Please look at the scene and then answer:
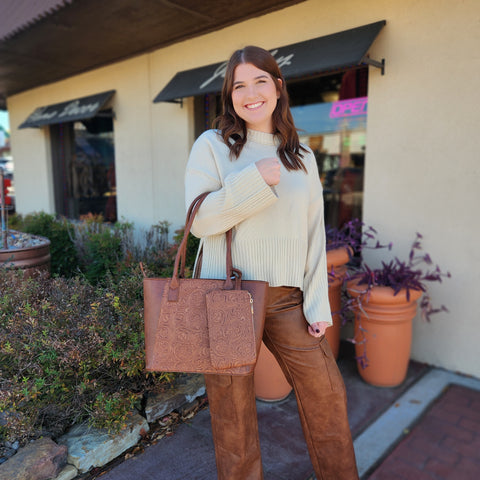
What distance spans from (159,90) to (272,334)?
4.87 metres

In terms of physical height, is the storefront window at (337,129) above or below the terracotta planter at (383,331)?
above

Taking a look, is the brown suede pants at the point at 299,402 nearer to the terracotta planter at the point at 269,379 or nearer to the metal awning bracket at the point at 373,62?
the terracotta planter at the point at 269,379

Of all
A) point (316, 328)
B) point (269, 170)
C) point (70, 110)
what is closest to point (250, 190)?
point (269, 170)

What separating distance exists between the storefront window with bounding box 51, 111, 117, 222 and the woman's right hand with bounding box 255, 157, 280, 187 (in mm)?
6454

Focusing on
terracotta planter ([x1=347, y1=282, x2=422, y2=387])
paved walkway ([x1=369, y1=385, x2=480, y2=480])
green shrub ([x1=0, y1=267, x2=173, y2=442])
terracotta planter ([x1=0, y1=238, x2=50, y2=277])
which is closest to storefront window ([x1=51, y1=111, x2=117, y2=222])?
terracotta planter ([x1=0, y1=238, x2=50, y2=277])

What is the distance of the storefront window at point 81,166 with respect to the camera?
24.9 ft

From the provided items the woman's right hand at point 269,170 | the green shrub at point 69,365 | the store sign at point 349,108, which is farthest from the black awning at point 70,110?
the woman's right hand at point 269,170

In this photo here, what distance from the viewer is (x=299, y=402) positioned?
1.76 m

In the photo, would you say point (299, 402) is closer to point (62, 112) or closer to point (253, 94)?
point (253, 94)

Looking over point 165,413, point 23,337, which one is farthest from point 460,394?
point 23,337

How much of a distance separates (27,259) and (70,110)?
4.06 m

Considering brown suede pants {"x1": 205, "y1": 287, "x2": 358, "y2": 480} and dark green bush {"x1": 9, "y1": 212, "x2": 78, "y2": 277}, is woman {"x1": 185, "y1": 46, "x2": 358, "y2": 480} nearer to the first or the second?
brown suede pants {"x1": 205, "y1": 287, "x2": 358, "y2": 480}

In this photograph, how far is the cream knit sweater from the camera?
1478 millimetres

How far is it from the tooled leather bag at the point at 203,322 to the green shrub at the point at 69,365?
0.96 metres
